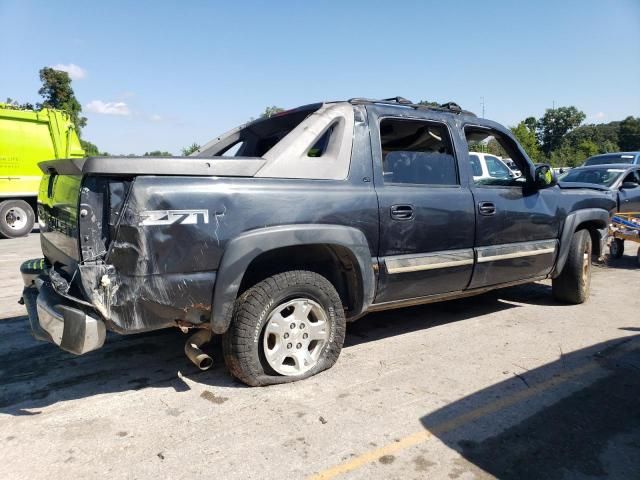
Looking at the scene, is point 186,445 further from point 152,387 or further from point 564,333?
point 564,333

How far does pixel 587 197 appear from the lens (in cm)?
539

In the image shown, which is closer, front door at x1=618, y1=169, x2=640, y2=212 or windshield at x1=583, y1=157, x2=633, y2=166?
front door at x1=618, y1=169, x2=640, y2=212

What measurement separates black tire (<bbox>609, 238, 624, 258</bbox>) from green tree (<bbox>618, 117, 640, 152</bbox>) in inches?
3182

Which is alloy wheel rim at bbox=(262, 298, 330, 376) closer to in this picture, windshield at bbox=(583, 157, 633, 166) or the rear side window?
the rear side window

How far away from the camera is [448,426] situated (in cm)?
285

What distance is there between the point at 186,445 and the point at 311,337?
3.64ft

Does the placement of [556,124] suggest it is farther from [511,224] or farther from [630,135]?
[511,224]

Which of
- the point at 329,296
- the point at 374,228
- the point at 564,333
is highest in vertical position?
the point at 374,228

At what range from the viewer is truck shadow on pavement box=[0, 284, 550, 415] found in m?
3.27

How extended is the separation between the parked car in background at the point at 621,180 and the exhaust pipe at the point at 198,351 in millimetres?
8992

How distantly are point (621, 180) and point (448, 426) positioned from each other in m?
9.61

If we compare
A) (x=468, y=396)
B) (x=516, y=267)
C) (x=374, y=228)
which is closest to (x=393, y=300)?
(x=374, y=228)

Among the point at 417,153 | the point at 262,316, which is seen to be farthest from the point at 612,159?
the point at 262,316

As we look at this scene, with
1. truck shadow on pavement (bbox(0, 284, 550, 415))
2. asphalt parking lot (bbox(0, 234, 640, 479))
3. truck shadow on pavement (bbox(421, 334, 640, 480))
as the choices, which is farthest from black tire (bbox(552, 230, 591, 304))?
truck shadow on pavement (bbox(421, 334, 640, 480))
